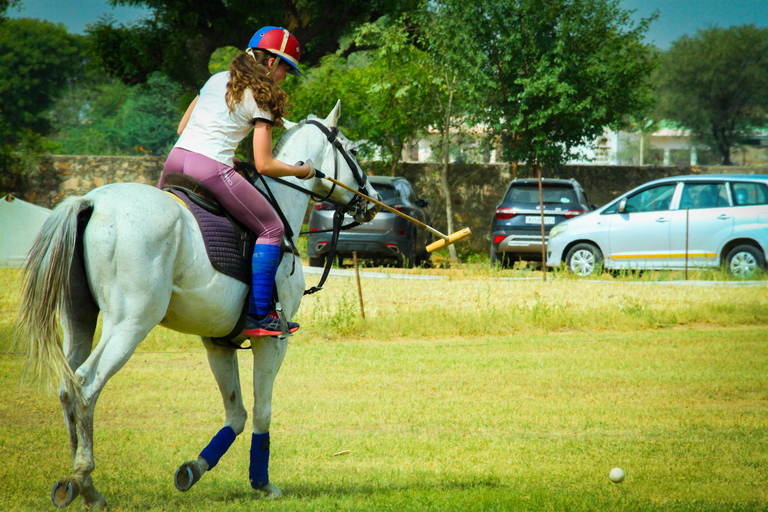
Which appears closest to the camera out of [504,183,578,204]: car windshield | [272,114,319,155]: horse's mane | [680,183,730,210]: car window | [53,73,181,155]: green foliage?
[272,114,319,155]: horse's mane

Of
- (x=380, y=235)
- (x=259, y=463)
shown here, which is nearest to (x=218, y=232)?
(x=259, y=463)

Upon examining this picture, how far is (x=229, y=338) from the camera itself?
482 centimetres

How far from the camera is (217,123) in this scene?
15.2 feet

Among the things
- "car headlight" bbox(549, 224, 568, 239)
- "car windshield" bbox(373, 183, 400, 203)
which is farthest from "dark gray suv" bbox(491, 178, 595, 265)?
"car windshield" bbox(373, 183, 400, 203)

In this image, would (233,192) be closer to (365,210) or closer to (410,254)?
(365,210)

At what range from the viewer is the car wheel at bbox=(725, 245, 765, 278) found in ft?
46.1

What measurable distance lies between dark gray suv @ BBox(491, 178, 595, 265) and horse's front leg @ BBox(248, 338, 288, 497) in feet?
41.4

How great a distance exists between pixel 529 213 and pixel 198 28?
11.6 m

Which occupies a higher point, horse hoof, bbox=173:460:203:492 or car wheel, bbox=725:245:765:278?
car wheel, bbox=725:245:765:278

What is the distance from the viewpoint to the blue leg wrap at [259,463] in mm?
4773

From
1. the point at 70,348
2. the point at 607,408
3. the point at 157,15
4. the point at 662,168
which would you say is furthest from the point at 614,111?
the point at 70,348

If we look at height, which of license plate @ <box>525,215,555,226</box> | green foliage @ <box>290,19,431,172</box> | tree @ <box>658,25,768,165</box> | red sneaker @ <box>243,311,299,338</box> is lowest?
red sneaker @ <box>243,311,299,338</box>

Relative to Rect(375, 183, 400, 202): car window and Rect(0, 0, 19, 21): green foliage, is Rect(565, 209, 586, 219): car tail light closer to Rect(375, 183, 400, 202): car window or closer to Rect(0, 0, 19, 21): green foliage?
Rect(375, 183, 400, 202): car window

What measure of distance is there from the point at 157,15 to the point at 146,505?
20898 mm
